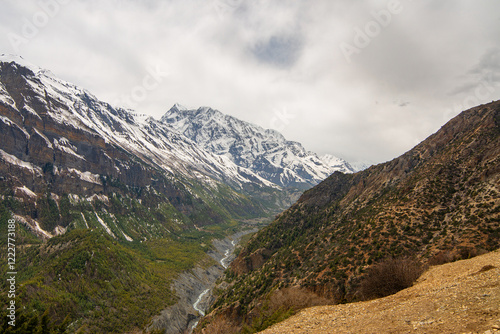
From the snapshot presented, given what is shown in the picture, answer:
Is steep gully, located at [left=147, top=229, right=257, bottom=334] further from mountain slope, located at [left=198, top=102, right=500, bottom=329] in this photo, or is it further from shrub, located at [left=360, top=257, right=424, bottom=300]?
shrub, located at [left=360, top=257, right=424, bottom=300]

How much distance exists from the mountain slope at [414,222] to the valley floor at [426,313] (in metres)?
15.1

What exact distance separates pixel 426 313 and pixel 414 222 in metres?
45.7

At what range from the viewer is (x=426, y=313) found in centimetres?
2073

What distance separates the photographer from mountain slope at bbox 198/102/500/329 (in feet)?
165

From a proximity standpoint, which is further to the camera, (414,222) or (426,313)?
(414,222)

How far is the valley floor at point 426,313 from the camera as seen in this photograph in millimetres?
17406

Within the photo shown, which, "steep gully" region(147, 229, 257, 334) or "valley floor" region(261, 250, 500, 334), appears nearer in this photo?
"valley floor" region(261, 250, 500, 334)

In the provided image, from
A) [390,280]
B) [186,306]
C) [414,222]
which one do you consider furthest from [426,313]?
[186,306]

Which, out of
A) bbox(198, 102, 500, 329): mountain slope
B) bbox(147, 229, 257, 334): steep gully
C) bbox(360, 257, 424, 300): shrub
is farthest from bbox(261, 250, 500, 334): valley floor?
bbox(147, 229, 257, 334): steep gully

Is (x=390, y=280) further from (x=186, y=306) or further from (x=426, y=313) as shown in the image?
(x=186, y=306)

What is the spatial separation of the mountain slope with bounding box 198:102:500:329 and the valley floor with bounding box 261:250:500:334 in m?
15.1

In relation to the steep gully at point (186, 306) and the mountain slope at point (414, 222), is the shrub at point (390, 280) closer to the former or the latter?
the mountain slope at point (414, 222)

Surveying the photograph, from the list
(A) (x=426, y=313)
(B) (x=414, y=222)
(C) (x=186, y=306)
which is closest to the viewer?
(A) (x=426, y=313)

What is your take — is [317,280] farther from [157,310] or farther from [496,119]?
[157,310]
